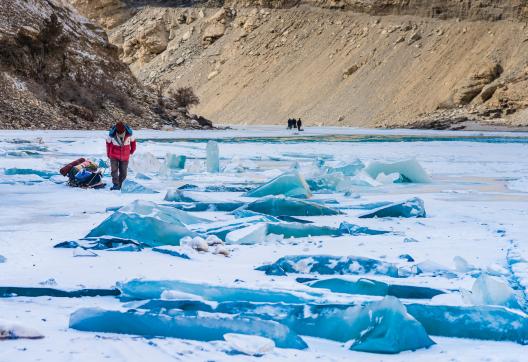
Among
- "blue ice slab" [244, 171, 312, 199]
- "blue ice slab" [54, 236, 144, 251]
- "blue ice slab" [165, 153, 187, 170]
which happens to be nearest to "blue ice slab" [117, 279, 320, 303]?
"blue ice slab" [54, 236, 144, 251]

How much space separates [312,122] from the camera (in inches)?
2297

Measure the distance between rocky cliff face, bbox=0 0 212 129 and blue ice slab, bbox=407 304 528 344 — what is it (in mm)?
25072

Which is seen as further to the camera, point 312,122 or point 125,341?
point 312,122

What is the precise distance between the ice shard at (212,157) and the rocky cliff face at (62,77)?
15962mm

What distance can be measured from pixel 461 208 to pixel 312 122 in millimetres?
50954

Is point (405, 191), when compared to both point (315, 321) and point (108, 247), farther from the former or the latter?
point (315, 321)

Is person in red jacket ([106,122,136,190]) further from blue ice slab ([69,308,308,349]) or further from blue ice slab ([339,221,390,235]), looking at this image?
blue ice slab ([69,308,308,349])

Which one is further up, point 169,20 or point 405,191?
point 169,20

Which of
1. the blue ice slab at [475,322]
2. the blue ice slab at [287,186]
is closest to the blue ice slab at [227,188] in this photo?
the blue ice slab at [287,186]

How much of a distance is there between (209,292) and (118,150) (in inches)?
245

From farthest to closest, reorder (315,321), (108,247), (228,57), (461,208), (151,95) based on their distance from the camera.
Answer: (228,57) < (151,95) < (461,208) < (108,247) < (315,321)

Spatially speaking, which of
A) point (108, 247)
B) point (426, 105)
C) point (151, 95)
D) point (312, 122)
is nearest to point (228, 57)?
point (312, 122)

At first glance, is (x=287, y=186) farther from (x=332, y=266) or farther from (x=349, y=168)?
(x=332, y=266)

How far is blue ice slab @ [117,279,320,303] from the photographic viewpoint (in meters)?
3.66
